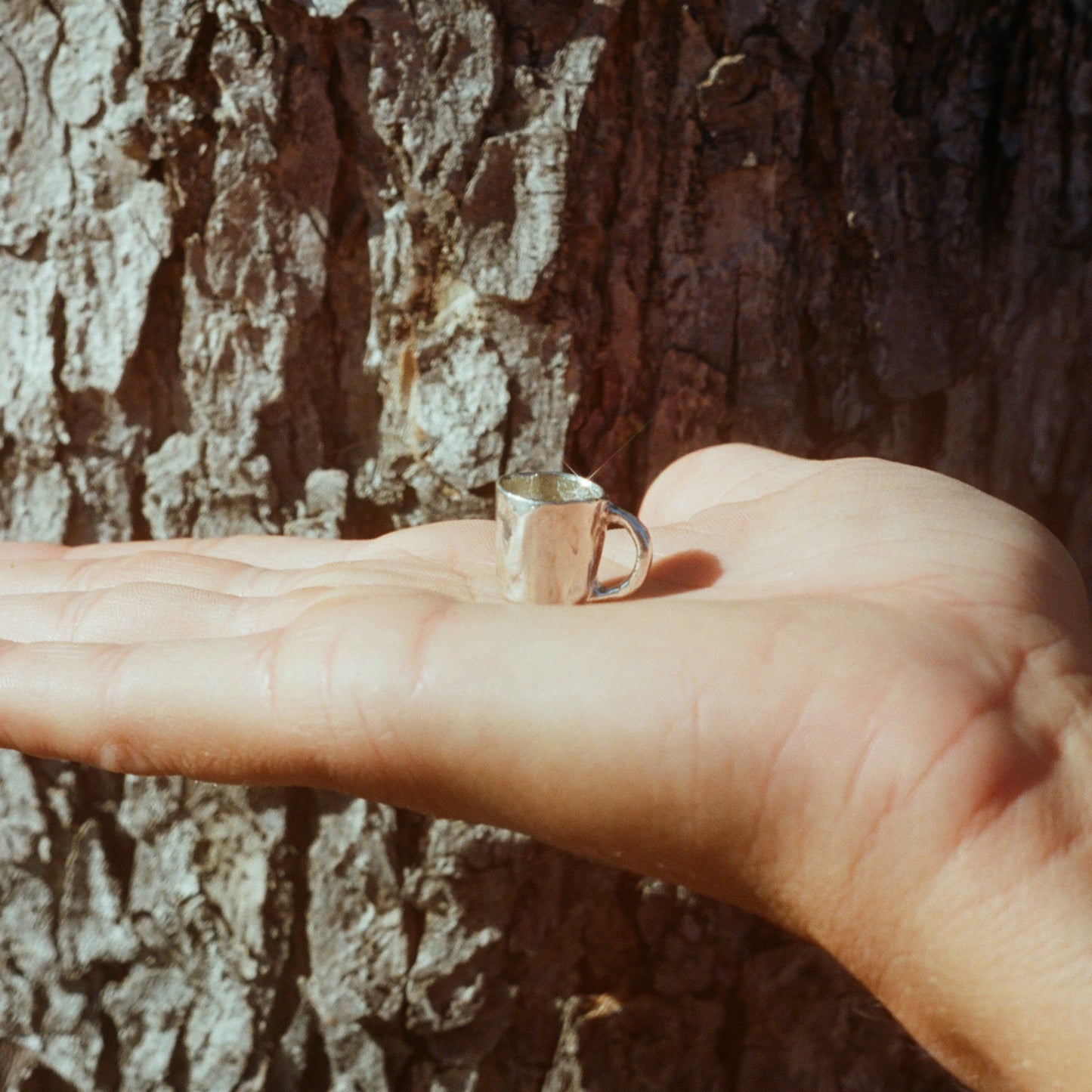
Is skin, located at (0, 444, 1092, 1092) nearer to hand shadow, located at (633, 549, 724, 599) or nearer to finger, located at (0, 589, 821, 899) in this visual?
finger, located at (0, 589, 821, 899)

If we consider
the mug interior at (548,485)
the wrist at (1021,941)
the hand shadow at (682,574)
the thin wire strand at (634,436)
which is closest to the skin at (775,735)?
the wrist at (1021,941)

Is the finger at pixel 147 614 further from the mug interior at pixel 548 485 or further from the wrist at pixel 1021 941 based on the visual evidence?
the wrist at pixel 1021 941

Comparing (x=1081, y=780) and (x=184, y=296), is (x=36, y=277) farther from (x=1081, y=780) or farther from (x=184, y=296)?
(x=1081, y=780)

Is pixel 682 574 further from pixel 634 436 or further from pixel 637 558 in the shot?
pixel 634 436

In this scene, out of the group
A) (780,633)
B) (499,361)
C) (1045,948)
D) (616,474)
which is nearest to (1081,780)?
(1045,948)

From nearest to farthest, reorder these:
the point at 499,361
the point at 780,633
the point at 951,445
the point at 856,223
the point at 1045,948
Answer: the point at 1045,948, the point at 780,633, the point at 499,361, the point at 856,223, the point at 951,445

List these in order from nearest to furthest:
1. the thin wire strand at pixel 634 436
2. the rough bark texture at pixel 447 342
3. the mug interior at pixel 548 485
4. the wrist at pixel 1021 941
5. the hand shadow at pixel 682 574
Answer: the wrist at pixel 1021 941 → the hand shadow at pixel 682 574 → the mug interior at pixel 548 485 → the rough bark texture at pixel 447 342 → the thin wire strand at pixel 634 436
